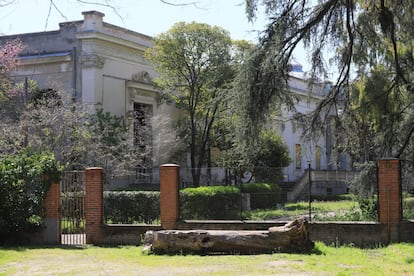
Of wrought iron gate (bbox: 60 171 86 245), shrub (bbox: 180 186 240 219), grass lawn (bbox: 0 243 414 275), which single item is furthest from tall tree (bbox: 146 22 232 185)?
grass lawn (bbox: 0 243 414 275)

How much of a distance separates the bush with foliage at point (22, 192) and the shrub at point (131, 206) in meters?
4.04

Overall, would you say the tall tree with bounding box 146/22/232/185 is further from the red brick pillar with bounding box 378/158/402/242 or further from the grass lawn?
the grass lawn

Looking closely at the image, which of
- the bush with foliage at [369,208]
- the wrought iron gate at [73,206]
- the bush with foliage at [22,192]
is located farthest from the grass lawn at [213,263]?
the wrought iron gate at [73,206]

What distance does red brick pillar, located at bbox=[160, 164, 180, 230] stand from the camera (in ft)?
56.0

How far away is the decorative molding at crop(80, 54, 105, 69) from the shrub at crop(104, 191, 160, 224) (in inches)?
419

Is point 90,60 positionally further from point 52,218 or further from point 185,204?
point 52,218

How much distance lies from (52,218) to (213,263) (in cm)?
686

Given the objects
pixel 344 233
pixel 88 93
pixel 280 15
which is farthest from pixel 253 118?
pixel 88 93

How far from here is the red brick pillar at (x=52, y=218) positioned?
1758 cm

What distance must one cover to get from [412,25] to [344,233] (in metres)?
6.57

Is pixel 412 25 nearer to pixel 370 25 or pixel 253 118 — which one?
pixel 370 25

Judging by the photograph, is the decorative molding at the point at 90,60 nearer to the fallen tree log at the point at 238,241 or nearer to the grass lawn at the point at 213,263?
the grass lawn at the point at 213,263

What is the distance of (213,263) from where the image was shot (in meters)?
12.4

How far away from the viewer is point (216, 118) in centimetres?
3225
